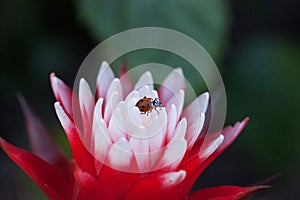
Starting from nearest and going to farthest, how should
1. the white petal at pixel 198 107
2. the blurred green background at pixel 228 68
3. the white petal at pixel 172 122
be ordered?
the white petal at pixel 172 122, the white petal at pixel 198 107, the blurred green background at pixel 228 68

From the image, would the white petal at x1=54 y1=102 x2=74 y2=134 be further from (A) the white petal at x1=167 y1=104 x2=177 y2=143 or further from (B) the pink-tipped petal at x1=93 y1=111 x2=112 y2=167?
(A) the white petal at x1=167 y1=104 x2=177 y2=143

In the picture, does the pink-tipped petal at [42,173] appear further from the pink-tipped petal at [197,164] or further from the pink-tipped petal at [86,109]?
the pink-tipped petal at [197,164]

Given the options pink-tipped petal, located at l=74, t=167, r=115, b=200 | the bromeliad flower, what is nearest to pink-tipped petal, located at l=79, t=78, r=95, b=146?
the bromeliad flower

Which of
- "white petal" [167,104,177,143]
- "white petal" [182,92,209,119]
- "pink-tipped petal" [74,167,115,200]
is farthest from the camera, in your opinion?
"white petal" [182,92,209,119]

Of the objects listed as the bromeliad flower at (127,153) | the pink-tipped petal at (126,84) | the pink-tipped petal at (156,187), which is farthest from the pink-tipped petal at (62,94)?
the pink-tipped petal at (156,187)

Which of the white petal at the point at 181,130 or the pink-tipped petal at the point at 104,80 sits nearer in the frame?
the white petal at the point at 181,130

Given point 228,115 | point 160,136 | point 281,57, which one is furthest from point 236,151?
point 160,136
